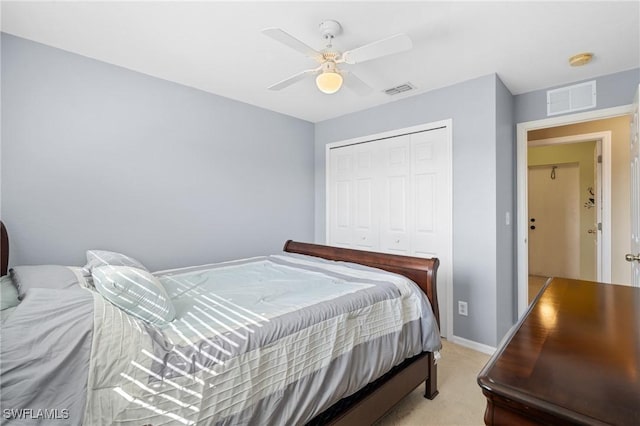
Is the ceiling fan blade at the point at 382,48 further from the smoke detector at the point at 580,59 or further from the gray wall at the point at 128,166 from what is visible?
the gray wall at the point at 128,166

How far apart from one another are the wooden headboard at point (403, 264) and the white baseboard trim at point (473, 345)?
0.91 metres

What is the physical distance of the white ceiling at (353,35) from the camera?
180 cm

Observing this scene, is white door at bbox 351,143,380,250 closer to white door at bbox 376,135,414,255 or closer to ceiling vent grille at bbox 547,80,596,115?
white door at bbox 376,135,414,255

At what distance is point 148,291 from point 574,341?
145cm

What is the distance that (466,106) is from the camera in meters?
2.82

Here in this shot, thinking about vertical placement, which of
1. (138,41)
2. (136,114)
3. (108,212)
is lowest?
(108,212)

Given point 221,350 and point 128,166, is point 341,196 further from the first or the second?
point 221,350

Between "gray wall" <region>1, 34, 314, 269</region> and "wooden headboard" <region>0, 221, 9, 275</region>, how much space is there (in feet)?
0.42

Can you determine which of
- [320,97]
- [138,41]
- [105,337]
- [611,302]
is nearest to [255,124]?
[320,97]

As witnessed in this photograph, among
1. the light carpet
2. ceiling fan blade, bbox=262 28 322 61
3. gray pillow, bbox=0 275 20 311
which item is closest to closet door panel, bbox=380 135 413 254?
the light carpet

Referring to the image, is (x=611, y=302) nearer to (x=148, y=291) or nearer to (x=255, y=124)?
(x=148, y=291)

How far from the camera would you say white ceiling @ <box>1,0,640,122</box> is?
1.80 meters

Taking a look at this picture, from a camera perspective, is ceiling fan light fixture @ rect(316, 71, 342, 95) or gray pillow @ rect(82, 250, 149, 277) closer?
gray pillow @ rect(82, 250, 149, 277)

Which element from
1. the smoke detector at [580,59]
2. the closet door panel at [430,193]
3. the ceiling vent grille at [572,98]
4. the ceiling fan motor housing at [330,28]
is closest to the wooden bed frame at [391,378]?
the closet door panel at [430,193]
